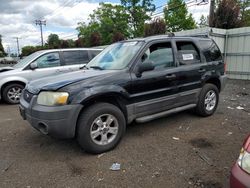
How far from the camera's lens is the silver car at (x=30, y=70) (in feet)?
26.0

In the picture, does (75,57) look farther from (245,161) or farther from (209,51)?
(245,161)

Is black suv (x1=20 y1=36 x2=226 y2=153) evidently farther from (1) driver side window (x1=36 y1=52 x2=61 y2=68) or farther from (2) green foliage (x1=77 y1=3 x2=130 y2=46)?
(2) green foliage (x1=77 y1=3 x2=130 y2=46)

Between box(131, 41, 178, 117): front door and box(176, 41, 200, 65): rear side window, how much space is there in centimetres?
25

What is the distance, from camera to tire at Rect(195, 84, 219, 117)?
18.1 ft

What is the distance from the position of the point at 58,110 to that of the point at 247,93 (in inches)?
278

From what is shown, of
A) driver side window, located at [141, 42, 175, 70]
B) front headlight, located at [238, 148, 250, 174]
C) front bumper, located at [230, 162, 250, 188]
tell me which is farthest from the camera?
driver side window, located at [141, 42, 175, 70]

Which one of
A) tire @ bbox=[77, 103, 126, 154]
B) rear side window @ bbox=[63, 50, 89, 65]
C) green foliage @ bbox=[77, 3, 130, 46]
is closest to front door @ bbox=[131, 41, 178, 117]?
tire @ bbox=[77, 103, 126, 154]

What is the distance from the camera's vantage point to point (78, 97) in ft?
12.0

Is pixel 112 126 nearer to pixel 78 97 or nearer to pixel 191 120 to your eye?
pixel 78 97

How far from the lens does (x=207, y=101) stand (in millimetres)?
5711

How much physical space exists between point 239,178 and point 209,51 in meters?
4.15

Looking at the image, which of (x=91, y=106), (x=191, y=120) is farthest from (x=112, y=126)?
(x=191, y=120)

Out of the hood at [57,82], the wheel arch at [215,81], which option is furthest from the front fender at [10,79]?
the wheel arch at [215,81]

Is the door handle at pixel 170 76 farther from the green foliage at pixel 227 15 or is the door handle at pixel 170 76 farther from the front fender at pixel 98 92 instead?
the green foliage at pixel 227 15
